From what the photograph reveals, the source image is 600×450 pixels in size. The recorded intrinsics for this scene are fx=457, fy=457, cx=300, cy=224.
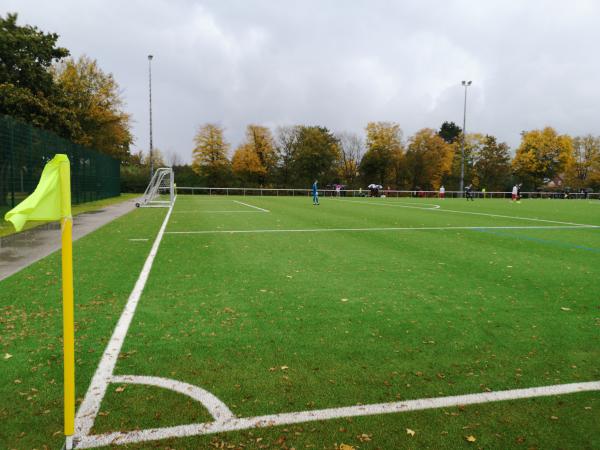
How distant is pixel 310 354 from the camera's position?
4.12 metres

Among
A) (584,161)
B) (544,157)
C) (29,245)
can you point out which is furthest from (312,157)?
(29,245)

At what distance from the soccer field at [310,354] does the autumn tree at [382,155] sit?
2455 inches

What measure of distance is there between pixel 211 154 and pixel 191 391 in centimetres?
6250

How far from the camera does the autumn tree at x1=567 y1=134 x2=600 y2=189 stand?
75.6 m

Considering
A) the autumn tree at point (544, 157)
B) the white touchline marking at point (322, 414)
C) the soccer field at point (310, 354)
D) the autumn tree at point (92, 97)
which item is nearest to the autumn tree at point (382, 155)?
the autumn tree at point (544, 157)

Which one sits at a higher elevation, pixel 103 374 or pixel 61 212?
pixel 61 212

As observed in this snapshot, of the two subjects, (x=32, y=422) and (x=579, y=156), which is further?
(x=579, y=156)

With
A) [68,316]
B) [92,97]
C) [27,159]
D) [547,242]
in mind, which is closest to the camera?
[68,316]

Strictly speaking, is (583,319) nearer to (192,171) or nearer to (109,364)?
(109,364)

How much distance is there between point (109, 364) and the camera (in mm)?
3852

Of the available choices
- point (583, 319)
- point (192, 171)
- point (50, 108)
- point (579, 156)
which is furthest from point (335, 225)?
point (579, 156)

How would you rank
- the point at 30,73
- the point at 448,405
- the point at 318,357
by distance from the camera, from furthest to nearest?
Answer: the point at 30,73 → the point at 318,357 → the point at 448,405

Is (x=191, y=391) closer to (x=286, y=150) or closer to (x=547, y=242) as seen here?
(x=547, y=242)

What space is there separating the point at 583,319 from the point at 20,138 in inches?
747
